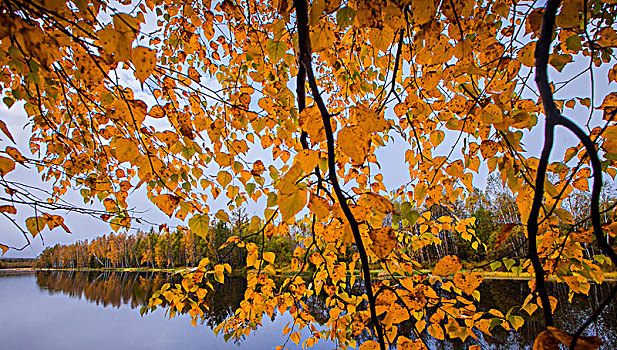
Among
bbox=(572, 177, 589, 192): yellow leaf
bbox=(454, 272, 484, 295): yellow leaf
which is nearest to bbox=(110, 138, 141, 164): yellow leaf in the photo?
bbox=(454, 272, 484, 295): yellow leaf

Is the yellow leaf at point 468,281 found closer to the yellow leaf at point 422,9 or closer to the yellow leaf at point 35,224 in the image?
the yellow leaf at point 422,9

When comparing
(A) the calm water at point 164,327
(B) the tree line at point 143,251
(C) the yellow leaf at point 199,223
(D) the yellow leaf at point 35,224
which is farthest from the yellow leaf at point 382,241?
(B) the tree line at point 143,251

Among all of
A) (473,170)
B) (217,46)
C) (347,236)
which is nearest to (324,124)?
(347,236)

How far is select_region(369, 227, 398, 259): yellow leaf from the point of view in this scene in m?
0.69

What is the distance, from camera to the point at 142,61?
60cm

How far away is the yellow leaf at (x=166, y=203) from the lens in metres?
0.97

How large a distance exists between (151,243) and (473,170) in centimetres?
4819

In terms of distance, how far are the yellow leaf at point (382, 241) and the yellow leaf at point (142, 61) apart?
68 cm

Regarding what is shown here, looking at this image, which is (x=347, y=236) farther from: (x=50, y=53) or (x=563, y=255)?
(x=563, y=255)

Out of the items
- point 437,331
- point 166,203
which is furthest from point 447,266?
point 166,203

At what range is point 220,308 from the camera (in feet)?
38.3

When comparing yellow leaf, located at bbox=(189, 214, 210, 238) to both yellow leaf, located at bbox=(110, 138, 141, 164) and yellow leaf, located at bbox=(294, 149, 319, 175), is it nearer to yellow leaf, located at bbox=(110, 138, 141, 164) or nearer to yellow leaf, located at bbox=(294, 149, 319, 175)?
yellow leaf, located at bbox=(110, 138, 141, 164)

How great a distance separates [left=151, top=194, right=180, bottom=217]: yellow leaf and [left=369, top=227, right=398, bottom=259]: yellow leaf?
0.74 metres

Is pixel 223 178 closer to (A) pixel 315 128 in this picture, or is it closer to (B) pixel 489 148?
(A) pixel 315 128
